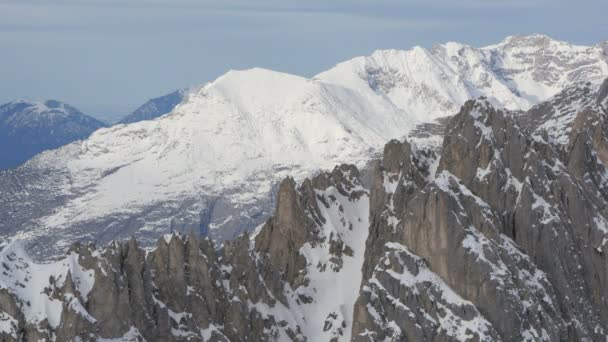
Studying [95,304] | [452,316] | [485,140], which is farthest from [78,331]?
[485,140]

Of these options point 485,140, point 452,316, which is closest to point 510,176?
point 485,140

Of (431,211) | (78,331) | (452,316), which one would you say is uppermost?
(431,211)

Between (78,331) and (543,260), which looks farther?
(543,260)

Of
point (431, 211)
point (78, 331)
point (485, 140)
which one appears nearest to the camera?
point (78, 331)

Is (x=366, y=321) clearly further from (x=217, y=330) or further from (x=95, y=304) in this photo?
(x=95, y=304)

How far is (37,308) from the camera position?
17538cm

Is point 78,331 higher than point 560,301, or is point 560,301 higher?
point 560,301

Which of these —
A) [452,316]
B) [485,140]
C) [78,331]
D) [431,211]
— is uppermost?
[485,140]

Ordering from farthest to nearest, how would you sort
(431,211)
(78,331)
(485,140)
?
1. (485,140)
2. (431,211)
3. (78,331)

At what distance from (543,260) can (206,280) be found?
201 ft

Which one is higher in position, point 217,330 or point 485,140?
point 485,140

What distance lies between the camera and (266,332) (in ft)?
642

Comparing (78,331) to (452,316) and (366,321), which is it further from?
(452,316)

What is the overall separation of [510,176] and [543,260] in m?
16.9
